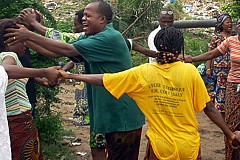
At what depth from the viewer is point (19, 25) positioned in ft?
13.7

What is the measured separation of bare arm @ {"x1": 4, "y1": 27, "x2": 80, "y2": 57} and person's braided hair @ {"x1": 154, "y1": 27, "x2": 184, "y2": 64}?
78 cm

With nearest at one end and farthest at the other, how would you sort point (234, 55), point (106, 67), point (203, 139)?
point (106, 67) < point (234, 55) < point (203, 139)

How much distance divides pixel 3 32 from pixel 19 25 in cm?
17

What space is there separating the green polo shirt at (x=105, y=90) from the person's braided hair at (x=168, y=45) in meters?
0.59

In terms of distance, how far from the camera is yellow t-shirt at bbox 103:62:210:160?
142 inches

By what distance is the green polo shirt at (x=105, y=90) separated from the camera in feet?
13.5

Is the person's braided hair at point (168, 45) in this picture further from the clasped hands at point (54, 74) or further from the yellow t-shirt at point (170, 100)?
the clasped hands at point (54, 74)

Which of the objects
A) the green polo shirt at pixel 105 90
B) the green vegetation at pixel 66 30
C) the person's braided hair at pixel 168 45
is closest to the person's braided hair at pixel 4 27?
the green polo shirt at pixel 105 90

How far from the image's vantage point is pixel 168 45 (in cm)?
367

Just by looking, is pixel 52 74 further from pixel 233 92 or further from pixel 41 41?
pixel 233 92

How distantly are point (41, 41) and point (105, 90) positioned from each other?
28.1 inches

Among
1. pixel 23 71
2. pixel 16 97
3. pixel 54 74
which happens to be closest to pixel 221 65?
pixel 54 74

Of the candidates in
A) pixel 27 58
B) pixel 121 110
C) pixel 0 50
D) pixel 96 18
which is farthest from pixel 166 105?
pixel 27 58

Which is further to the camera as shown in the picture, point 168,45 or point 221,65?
point 221,65
